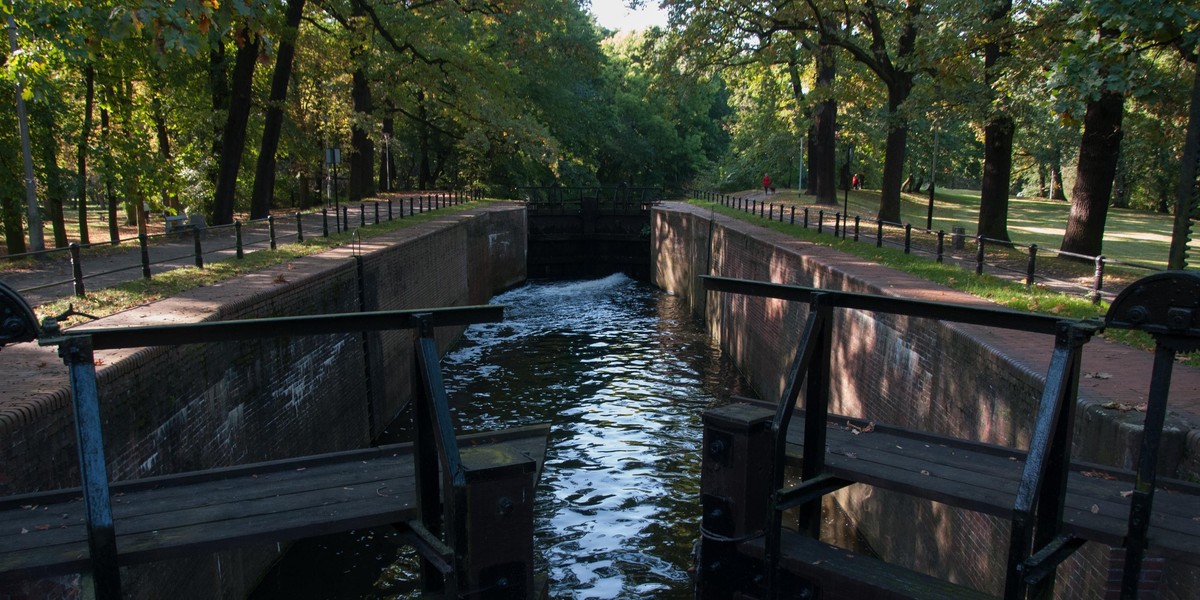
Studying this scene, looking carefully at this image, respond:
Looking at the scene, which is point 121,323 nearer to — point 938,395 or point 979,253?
point 938,395

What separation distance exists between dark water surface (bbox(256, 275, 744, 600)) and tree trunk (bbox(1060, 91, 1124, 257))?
24.2 feet

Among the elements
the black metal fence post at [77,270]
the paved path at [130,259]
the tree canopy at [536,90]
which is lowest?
the paved path at [130,259]

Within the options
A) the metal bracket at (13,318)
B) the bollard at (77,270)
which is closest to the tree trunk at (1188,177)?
the metal bracket at (13,318)

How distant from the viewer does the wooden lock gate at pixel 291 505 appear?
3359mm

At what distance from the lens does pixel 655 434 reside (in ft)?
48.3

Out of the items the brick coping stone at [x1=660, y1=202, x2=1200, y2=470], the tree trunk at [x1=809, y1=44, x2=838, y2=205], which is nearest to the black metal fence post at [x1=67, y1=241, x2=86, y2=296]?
the brick coping stone at [x1=660, y1=202, x2=1200, y2=470]

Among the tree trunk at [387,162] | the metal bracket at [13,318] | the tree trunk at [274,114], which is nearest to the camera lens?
the metal bracket at [13,318]

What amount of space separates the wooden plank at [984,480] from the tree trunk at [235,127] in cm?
1964

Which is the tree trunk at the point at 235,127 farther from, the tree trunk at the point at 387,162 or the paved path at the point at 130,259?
the tree trunk at the point at 387,162

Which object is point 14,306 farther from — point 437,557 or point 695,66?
point 695,66

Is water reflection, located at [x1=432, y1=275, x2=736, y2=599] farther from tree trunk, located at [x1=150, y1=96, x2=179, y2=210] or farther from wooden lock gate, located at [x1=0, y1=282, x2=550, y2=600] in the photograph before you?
tree trunk, located at [x1=150, y1=96, x2=179, y2=210]

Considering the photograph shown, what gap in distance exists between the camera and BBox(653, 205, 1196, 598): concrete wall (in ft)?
19.9

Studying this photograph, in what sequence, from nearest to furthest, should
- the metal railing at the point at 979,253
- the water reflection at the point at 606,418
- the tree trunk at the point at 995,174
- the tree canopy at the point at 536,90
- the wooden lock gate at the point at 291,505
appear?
the wooden lock gate at the point at 291,505, the tree canopy at the point at 536,90, the water reflection at the point at 606,418, the metal railing at the point at 979,253, the tree trunk at the point at 995,174

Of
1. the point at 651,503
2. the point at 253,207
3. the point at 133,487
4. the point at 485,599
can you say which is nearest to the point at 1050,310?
the point at 651,503
